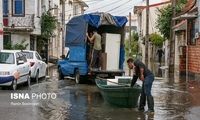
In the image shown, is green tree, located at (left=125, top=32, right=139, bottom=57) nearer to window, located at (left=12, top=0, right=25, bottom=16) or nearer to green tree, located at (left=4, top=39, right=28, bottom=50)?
window, located at (left=12, top=0, right=25, bottom=16)

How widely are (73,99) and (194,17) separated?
13.6m

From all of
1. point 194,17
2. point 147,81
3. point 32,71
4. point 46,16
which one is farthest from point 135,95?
point 46,16

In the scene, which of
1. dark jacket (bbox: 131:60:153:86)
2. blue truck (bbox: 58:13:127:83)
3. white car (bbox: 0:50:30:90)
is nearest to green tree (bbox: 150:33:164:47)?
blue truck (bbox: 58:13:127:83)

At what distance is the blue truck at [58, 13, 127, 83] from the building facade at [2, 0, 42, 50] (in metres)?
17.7

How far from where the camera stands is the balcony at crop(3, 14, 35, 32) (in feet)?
141

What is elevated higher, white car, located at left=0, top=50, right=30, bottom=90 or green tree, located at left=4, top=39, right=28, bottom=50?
green tree, located at left=4, top=39, right=28, bottom=50

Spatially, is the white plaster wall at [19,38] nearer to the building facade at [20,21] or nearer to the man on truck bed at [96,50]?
the building facade at [20,21]

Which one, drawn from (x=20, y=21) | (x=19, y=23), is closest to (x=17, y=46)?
(x=19, y=23)

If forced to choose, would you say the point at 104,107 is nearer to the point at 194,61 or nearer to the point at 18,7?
the point at 194,61

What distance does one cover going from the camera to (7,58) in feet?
70.2

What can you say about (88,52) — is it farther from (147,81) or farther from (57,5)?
(57,5)

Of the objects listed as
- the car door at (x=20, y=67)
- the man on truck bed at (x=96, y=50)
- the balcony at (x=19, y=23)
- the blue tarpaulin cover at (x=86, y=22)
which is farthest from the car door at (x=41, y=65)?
the balcony at (x=19, y=23)

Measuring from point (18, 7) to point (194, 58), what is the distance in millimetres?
19036

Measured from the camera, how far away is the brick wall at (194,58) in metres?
28.9
